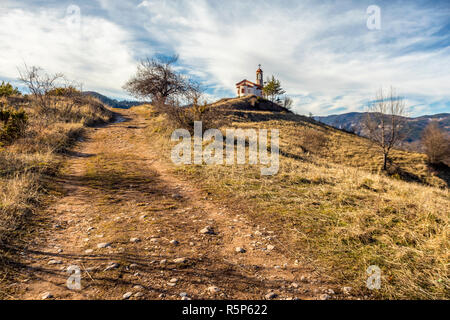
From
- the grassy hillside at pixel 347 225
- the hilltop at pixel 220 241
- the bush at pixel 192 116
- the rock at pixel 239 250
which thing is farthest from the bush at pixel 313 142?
the rock at pixel 239 250

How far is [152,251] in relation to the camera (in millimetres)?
3105

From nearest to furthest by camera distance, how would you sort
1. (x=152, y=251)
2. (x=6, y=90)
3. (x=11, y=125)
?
(x=152, y=251) → (x=11, y=125) → (x=6, y=90)

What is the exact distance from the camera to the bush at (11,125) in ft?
28.1

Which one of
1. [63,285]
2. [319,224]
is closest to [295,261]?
[319,224]

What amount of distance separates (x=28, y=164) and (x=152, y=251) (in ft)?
19.7

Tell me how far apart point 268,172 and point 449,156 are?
122 feet

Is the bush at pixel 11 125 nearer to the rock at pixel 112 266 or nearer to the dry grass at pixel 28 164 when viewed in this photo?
the dry grass at pixel 28 164

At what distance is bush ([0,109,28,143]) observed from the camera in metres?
8.57

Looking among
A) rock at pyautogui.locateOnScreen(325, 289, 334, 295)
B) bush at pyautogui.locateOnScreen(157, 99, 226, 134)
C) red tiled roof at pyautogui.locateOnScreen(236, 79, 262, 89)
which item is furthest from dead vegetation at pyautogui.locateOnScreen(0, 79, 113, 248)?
red tiled roof at pyautogui.locateOnScreen(236, 79, 262, 89)

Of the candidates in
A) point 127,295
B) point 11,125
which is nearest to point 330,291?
point 127,295

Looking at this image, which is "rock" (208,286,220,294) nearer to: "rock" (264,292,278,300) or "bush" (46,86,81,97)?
"rock" (264,292,278,300)

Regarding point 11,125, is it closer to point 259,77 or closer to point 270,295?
point 270,295

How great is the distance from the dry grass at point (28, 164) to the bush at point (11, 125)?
10.5 inches

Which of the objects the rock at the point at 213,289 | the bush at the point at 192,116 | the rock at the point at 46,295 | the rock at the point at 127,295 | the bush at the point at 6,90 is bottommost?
the rock at the point at 213,289
